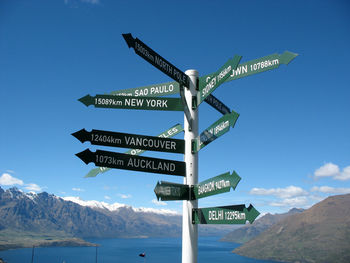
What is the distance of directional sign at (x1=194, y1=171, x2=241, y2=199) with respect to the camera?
5310mm

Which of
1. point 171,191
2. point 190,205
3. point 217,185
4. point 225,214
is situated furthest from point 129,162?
point 225,214

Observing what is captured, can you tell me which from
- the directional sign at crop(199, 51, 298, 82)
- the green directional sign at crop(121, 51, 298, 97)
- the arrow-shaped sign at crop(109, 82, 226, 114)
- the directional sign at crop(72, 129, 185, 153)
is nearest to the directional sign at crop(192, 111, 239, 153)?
the directional sign at crop(72, 129, 185, 153)

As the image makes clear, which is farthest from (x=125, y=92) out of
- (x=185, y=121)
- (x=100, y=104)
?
(x=185, y=121)

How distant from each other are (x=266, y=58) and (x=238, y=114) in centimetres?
169

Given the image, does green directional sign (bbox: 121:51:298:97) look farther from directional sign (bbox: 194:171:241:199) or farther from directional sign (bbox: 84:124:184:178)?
directional sign (bbox: 194:171:241:199)

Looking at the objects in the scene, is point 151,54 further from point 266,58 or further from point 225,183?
point 225,183

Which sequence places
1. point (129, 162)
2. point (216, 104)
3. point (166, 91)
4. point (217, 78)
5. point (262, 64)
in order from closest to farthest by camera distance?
point (129, 162), point (217, 78), point (262, 64), point (216, 104), point (166, 91)

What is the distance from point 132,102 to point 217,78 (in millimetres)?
1769

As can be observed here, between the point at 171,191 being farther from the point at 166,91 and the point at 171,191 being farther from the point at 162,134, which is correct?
the point at 166,91

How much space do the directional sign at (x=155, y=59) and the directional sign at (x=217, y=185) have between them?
6.95ft

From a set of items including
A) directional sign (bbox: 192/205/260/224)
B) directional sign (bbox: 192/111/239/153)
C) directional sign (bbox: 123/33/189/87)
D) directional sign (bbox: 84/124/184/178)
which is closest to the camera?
directional sign (bbox: 192/205/260/224)

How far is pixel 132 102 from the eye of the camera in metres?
6.59

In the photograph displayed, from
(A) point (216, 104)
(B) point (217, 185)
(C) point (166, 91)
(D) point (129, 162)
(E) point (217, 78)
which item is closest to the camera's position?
(B) point (217, 185)

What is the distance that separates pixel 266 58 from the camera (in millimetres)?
6637
